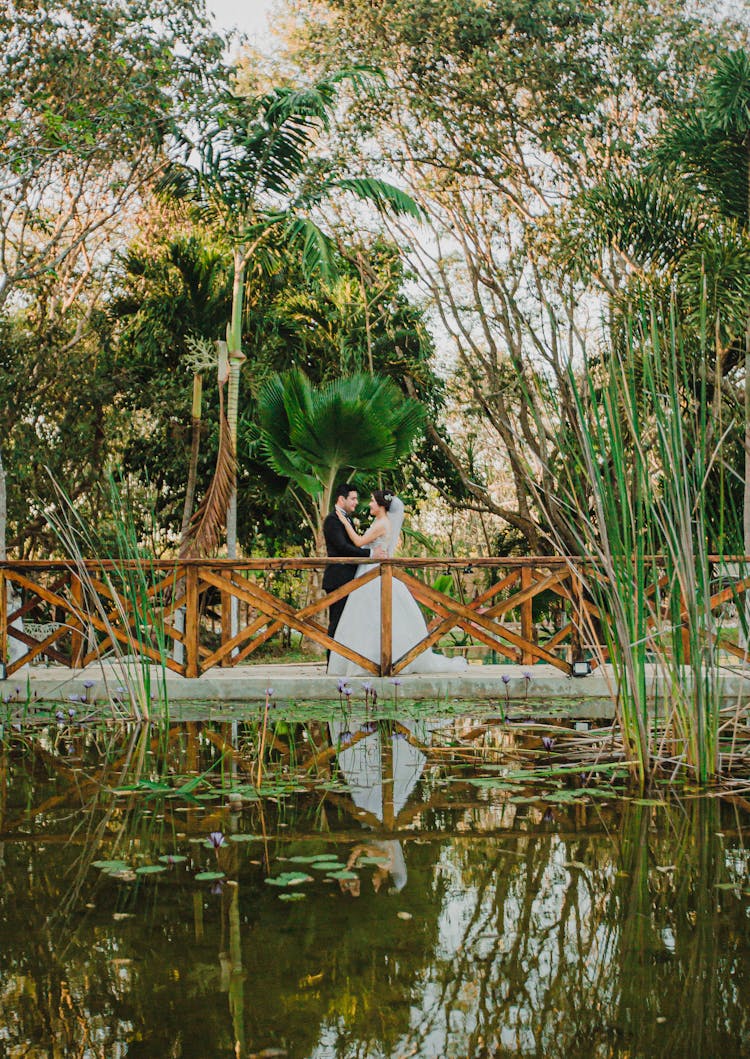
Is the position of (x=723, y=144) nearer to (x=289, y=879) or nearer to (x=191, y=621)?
(x=191, y=621)

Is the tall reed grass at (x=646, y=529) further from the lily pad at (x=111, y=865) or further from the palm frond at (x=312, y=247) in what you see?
the palm frond at (x=312, y=247)

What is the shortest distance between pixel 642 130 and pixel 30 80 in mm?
9977

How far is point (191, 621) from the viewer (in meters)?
8.54

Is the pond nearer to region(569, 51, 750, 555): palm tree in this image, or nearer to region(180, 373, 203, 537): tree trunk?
region(569, 51, 750, 555): palm tree

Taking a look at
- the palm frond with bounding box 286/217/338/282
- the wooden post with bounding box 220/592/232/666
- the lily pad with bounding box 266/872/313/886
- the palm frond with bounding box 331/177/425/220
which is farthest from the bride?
the lily pad with bounding box 266/872/313/886

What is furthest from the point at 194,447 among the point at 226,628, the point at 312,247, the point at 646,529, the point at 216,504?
the point at 646,529

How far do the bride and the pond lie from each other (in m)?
3.93

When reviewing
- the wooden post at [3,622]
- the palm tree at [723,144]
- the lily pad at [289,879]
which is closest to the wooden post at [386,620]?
the wooden post at [3,622]

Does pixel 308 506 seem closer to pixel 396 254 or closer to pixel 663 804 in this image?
pixel 396 254

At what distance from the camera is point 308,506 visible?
17.3 meters

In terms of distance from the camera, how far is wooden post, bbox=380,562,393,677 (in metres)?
8.49

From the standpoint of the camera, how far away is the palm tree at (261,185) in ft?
41.1

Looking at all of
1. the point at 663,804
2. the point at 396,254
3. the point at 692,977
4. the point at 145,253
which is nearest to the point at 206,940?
the point at 692,977

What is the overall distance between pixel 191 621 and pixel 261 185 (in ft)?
22.2
